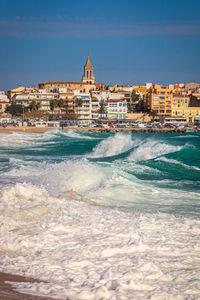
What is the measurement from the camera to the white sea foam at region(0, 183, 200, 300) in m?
5.36

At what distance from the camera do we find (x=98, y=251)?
665 centimetres

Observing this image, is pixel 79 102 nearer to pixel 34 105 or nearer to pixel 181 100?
pixel 34 105

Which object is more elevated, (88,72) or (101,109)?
(88,72)

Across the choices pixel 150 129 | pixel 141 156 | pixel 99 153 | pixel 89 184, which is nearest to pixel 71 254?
pixel 89 184

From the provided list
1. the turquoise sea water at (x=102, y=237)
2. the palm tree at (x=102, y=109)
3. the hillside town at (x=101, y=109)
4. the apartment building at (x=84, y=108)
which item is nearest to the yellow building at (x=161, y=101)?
the hillside town at (x=101, y=109)

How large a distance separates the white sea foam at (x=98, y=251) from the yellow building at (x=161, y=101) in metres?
90.7

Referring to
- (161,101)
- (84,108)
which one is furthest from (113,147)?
(161,101)

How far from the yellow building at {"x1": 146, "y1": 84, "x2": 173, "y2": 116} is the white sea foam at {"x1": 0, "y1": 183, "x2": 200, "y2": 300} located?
90.7 m

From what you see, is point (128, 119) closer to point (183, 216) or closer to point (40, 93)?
point (40, 93)

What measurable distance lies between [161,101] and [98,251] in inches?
3710

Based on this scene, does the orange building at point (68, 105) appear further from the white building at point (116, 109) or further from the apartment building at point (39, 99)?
the white building at point (116, 109)

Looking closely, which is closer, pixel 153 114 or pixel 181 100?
pixel 153 114

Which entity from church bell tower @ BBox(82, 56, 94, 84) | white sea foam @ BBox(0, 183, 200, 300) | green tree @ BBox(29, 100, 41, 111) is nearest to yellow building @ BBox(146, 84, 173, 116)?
green tree @ BBox(29, 100, 41, 111)

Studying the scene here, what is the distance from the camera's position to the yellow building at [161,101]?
323ft
